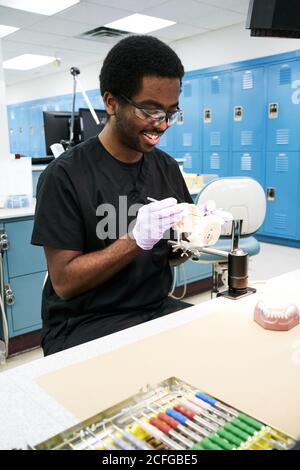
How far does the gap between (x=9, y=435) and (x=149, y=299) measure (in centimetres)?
69

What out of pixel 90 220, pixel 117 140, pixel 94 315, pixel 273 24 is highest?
pixel 273 24

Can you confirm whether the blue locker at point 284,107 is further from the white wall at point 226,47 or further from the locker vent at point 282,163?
the white wall at point 226,47

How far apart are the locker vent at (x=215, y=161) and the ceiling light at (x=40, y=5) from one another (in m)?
2.31

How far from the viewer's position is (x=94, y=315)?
117cm

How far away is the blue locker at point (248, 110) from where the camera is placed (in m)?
4.59

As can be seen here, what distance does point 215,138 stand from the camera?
203 inches

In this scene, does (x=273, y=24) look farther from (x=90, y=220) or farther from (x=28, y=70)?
(x=28, y=70)

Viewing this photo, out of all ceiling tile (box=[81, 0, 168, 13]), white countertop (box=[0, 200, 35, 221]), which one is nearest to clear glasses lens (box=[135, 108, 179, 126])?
white countertop (box=[0, 200, 35, 221])

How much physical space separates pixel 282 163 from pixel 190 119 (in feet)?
4.80

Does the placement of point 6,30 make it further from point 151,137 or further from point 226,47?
point 151,137

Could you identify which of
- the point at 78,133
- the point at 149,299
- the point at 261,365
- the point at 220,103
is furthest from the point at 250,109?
the point at 261,365

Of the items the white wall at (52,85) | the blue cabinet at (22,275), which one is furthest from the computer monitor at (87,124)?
Result: the white wall at (52,85)

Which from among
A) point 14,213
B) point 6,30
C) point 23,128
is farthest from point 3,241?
point 23,128

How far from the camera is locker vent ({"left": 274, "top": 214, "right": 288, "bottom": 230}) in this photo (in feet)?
14.9
